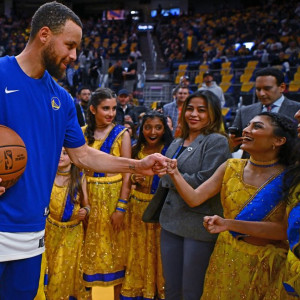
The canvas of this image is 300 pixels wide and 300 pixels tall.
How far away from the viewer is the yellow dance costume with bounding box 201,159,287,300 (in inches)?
75.8

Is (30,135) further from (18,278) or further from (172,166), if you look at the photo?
(172,166)

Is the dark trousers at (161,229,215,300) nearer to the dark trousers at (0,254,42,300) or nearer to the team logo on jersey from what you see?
the dark trousers at (0,254,42,300)

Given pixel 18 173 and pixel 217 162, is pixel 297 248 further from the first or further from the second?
pixel 18 173

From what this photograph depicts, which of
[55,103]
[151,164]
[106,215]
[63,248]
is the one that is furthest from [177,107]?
[55,103]

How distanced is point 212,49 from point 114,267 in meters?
14.1

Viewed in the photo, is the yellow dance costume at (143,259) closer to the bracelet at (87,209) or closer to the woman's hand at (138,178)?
the woman's hand at (138,178)

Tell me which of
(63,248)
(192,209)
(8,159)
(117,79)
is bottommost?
(63,248)

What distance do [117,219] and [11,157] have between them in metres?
1.60

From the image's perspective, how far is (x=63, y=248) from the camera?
9.44 ft

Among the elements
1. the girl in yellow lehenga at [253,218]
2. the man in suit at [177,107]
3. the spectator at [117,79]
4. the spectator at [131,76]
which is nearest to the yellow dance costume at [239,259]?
the girl in yellow lehenga at [253,218]

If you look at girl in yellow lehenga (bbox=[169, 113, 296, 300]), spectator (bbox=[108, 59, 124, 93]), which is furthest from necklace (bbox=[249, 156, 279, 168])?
spectator (bbox=[108, 59, 124, 93])

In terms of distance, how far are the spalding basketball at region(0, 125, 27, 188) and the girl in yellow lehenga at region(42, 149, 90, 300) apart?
52.9 inches

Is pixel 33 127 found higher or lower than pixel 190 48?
lower

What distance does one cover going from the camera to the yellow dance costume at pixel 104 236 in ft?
10.00
